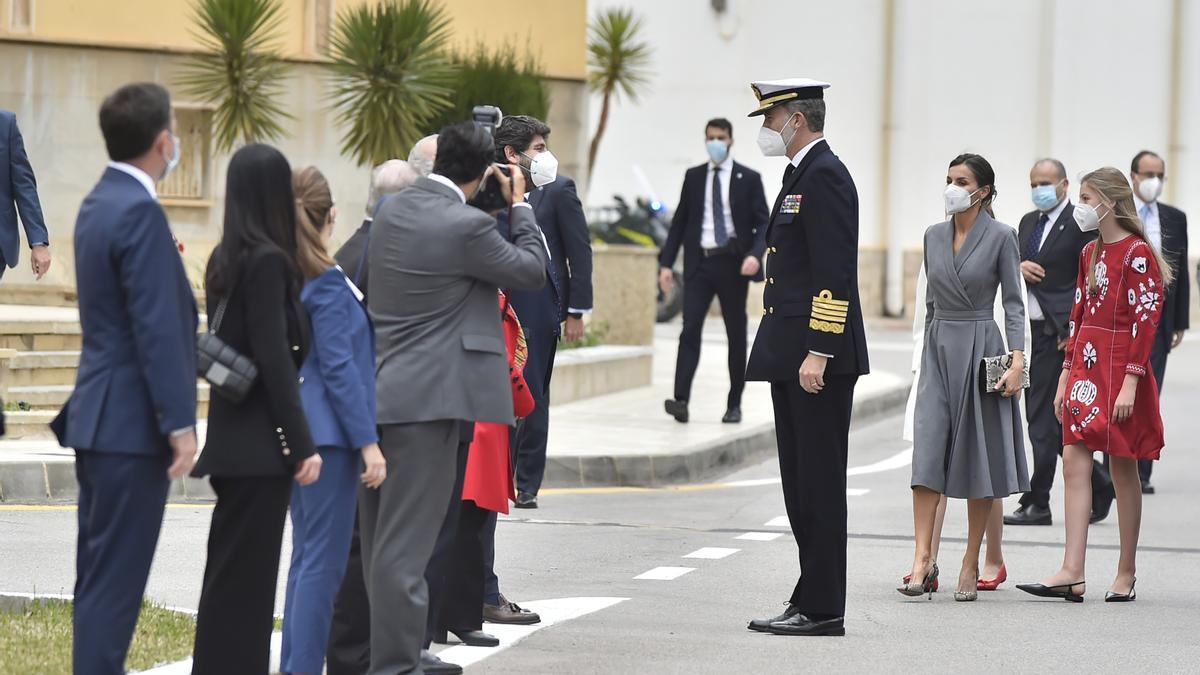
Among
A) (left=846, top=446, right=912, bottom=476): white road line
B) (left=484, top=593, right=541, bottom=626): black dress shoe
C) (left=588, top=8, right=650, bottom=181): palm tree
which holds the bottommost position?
(left=846, top=446, right=912, bottom=476): white road line

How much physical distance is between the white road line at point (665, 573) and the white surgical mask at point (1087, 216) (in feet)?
7.48

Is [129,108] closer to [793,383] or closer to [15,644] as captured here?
[15,644]

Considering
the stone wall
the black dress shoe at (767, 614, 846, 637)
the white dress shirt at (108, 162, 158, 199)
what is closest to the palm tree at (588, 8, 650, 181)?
the stone wall

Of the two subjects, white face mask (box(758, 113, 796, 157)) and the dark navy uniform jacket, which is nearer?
the dark navy uniform jacket

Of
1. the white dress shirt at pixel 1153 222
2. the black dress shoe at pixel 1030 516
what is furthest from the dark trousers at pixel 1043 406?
the white dress shirt at pixel 1153 222

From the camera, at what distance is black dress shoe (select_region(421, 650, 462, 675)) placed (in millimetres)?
6266

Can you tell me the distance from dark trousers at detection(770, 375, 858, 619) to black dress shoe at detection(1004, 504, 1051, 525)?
3.60 metres

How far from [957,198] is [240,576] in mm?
3852

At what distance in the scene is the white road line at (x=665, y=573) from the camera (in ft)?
28.2

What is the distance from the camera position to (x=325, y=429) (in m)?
5.61

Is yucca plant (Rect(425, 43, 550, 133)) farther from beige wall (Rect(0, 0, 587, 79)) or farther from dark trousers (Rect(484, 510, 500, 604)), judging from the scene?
dark trousers (Rect(484, 510, 500, 604))

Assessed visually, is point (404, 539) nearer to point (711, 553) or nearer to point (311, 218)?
point (311, 218)

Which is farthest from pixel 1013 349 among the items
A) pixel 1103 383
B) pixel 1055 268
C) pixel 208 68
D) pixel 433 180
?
pixel 208 68

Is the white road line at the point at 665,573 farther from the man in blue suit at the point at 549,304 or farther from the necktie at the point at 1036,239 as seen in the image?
the necktie at the point at 1036,239
